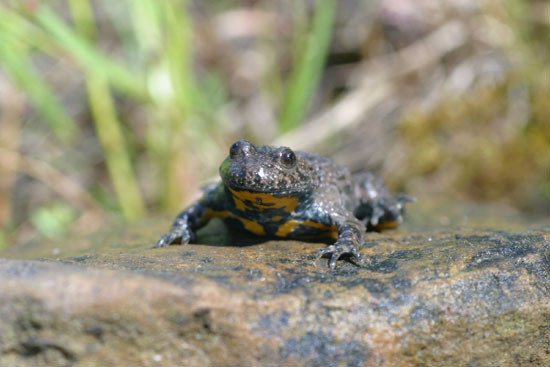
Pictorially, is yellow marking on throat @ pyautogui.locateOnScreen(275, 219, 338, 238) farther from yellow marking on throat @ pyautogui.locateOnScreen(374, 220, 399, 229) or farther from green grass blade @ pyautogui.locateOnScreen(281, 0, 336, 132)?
green grass blade @ pyautogui.locateOnScreen(281, 0, 336, 132)

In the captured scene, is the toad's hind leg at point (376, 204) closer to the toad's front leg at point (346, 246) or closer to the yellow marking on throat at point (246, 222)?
the toad's front leg at point (346, 246)

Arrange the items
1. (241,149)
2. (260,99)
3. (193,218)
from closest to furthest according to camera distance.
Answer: (241,149) < (193,218) < (260,99)

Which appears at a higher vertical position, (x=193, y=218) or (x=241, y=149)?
(x=241, y=149)

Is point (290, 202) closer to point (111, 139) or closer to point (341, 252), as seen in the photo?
point (341, 252)

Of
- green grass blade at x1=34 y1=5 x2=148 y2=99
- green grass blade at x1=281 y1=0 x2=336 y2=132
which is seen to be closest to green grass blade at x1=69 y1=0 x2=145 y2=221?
green grass blade at x1=34 y1=5 x2=148 y2=99

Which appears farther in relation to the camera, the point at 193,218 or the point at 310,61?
the point at 310,61

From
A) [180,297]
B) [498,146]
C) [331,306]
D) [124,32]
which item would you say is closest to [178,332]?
[180,297]

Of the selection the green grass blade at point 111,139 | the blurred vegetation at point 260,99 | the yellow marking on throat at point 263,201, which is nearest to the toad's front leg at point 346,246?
the yellow marking on throat at point 263,201

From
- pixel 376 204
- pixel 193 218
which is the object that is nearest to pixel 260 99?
pixel 376 204
